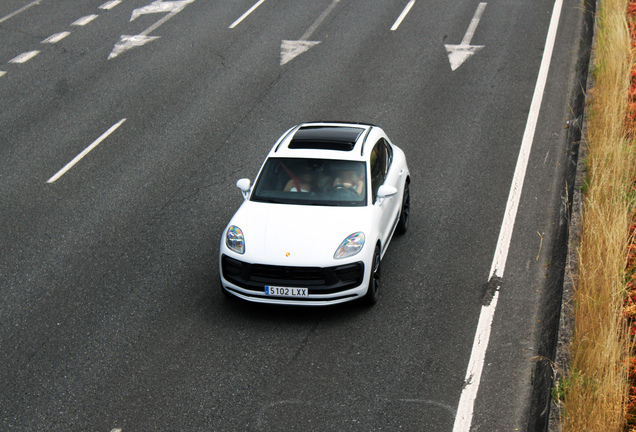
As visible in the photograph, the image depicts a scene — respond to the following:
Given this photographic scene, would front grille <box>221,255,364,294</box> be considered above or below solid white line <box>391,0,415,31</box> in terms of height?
above

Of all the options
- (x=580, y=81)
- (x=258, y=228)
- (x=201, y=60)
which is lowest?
(x=580, y=81)

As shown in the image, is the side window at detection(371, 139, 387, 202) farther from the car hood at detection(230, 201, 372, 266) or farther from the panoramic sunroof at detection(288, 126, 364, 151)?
the car hood at detection(230, 201, 372, 266)

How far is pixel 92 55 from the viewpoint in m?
16.5

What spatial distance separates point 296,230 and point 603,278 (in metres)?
3.21

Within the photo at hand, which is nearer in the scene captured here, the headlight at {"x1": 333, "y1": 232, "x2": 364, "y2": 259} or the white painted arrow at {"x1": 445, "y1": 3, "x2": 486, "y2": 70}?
the headlight at {"x1": 333, "y1": 232, "x2": 364, "y2": 259}

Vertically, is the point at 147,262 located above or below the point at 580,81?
above

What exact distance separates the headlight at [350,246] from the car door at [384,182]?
51cm

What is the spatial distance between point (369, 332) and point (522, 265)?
2.40m

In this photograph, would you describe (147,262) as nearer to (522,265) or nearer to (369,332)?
(369,332)

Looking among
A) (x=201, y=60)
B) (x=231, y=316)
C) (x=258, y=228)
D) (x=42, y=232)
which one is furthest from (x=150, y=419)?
(x=201, y=60)

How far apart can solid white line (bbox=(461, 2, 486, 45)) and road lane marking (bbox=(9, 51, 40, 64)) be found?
33.8 ft

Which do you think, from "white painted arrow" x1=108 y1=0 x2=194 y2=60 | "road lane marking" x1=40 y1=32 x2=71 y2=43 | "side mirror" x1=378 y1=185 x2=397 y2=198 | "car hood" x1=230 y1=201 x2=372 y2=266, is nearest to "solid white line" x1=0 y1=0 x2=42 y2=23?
"road lane marking" x1=40 y1=32 x2=71 y2=43

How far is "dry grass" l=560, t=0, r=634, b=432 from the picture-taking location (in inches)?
215

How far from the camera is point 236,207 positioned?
10266 mm
